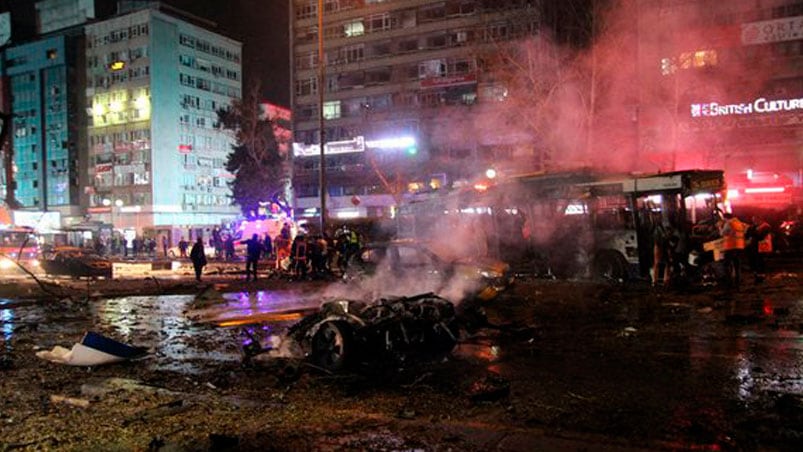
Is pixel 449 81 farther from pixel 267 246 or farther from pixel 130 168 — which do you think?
pixel 130 168

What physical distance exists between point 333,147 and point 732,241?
4041 centimetres

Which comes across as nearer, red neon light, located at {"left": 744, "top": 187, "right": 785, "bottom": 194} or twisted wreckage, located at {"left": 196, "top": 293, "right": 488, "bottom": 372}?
twisted wreckage, located at {"left": 196, "top": 293, "right": 488, "bottom": 372}

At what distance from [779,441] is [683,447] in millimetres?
735

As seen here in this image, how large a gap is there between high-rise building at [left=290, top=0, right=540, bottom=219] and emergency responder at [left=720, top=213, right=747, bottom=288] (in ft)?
96.2

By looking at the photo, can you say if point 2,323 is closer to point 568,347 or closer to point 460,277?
point 460,277

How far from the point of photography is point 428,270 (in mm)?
10891

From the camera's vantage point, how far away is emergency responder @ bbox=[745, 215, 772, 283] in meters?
16.3

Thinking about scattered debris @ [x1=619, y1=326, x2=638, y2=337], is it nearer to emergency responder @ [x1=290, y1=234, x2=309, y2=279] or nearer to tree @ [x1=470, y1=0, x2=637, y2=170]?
emergency responder @ [x1=290, y1=234, x2=309, y2=279]

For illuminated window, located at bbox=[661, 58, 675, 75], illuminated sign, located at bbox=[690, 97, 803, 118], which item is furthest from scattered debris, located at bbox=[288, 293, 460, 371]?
illuminated sign, located at bbox=[690, 97, 803, 118]

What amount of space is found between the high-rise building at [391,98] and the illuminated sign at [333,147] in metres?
0.09

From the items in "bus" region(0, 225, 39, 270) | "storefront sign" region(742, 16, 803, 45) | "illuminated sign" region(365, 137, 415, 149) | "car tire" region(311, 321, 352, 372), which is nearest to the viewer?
"car tire" region(311, 321, 352, 372)

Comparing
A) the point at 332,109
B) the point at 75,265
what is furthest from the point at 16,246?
the point at 332,109

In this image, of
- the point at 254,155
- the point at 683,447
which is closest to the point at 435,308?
the point at 683,447

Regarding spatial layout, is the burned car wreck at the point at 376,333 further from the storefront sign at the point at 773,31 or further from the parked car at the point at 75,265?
the storefront sign at the point at 773,31
